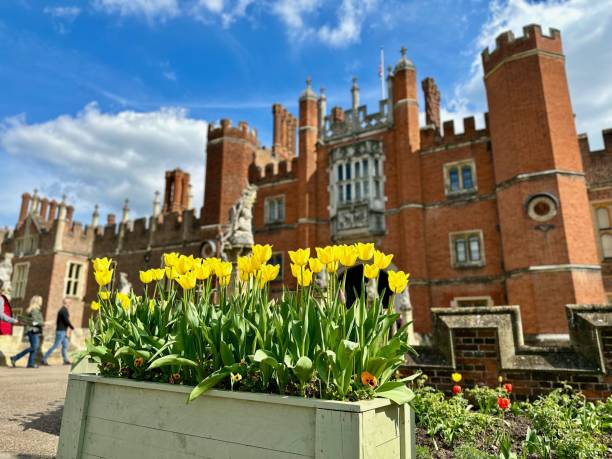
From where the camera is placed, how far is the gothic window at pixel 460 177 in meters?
15.7

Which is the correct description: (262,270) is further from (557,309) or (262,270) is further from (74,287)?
(74,287)

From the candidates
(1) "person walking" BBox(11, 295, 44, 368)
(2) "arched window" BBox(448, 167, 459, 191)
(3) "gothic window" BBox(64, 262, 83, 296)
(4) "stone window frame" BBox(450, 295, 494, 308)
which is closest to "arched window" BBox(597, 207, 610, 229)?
(4) "stone window frame" BBox(450, 295, 494, 308)

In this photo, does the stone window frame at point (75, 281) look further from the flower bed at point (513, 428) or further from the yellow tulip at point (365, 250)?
the yellow tulip at point (365, 250)

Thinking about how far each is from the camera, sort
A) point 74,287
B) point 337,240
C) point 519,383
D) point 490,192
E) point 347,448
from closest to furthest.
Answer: point 347,448, point 519,383, point 490,192, point 337,240, point 74,287

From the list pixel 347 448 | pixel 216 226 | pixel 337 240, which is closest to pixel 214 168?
pixel 216 226

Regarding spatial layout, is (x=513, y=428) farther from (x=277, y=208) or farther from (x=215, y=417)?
(x=277, y=208)

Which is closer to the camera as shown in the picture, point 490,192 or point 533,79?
point 533,79

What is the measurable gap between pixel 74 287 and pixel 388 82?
2335cm

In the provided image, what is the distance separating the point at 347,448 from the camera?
1808mm

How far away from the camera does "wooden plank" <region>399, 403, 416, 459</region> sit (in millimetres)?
2223

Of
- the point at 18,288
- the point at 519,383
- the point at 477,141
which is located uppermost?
the point at 477,141

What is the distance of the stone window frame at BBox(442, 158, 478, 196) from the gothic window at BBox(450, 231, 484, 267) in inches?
65.6

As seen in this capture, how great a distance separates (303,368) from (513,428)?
2604 mm

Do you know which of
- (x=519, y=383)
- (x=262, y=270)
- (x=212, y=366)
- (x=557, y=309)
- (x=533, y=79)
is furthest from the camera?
(x=533, y=79)
